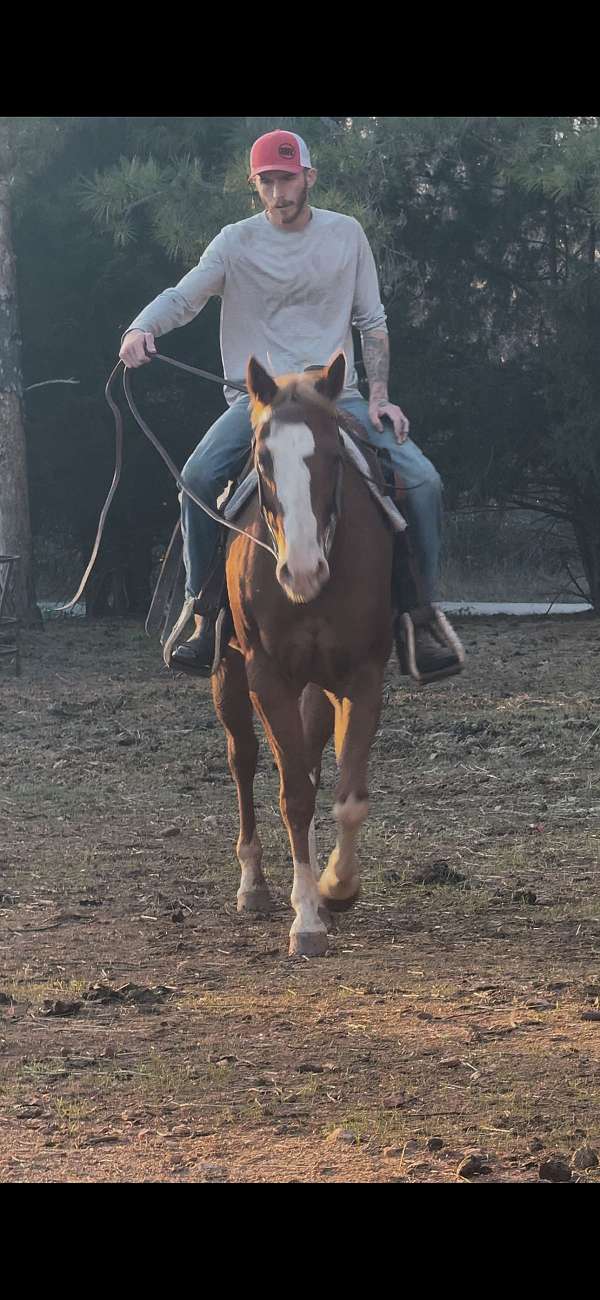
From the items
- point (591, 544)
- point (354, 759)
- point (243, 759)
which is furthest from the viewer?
point (591, 544)

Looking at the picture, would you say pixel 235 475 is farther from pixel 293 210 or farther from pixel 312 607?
pixel 293 210

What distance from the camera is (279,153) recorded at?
5297mm

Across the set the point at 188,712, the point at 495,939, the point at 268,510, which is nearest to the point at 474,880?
the point at 495,939

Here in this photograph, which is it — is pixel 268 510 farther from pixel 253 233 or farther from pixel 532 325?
pixel 532 325

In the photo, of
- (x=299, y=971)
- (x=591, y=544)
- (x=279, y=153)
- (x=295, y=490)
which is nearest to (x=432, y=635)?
(x=295, y=490)

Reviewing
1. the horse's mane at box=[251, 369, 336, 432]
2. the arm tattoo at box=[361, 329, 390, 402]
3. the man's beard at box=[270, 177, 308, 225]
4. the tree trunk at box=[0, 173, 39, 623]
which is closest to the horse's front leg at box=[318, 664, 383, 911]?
the horse's mane at box=[251, 369, 336, 432]

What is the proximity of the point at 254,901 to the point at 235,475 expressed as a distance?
5.40ft

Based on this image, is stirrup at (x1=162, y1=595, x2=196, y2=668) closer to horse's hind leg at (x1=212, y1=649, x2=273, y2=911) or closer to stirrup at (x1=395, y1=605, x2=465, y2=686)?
horse's hind leg at (x1=212, y1=649, x2=273, y2=911)

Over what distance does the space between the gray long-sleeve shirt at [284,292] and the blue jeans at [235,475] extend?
17cm

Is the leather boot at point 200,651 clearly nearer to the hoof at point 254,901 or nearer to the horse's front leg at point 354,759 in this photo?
the horse's front leg at point 354,759

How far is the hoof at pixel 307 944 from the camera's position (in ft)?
17.7

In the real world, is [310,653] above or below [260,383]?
below

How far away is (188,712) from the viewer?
443 inches

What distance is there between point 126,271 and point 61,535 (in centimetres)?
500
